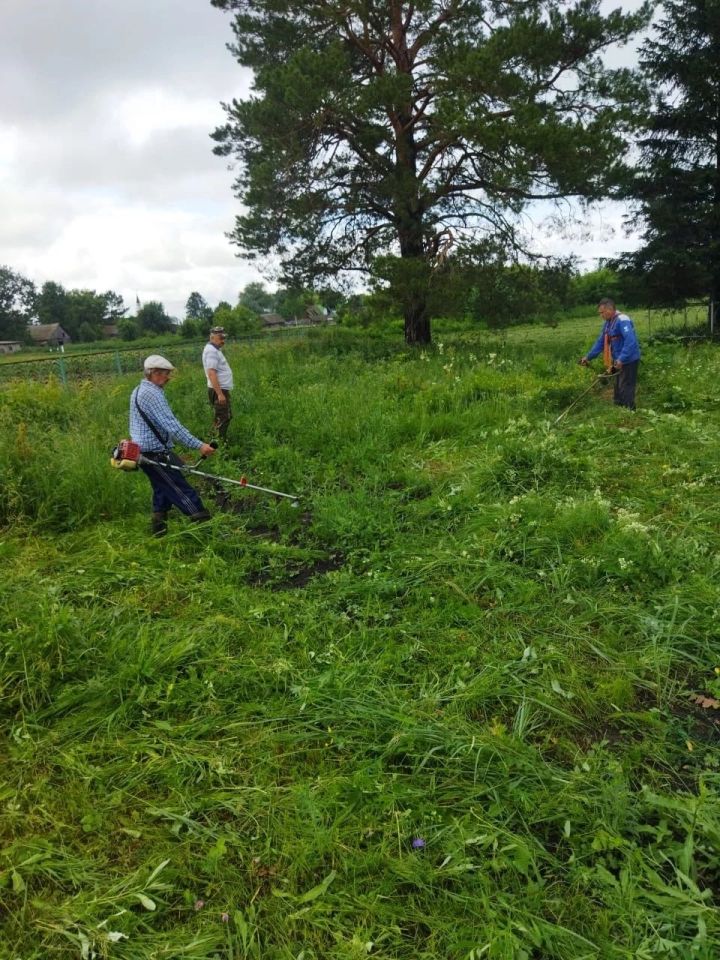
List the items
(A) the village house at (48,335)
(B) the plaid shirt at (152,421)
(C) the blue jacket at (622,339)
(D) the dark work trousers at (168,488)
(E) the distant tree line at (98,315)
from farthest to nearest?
(A) the village house at (48,335) < (E) the distant tree line at (98,315) < (C) the blue jacket at (622,339) < (D) the dark work trousers at (168,488) < (B) the plaid shirt at (152,421)

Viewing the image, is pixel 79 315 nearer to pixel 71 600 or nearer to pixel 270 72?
pixel 270 72

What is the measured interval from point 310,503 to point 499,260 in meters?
9.36

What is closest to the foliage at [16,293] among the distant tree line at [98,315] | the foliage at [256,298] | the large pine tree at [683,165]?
the distant tree line at [98,315]

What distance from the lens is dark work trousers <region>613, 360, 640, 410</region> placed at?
7.05m

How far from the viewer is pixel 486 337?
15.1 meters

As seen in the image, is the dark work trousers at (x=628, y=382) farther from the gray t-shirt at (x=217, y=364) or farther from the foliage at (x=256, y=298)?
the foliage at (x=256, y=298)

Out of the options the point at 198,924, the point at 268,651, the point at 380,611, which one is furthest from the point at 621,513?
the point at 198,924

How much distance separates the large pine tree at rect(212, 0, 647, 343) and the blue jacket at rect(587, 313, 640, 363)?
16.5 ft

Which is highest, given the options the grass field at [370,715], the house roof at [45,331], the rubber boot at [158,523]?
the house roof at [45,331]

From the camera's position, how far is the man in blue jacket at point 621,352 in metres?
6.96

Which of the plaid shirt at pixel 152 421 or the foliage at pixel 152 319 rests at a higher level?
the foliage at pixel 152 319

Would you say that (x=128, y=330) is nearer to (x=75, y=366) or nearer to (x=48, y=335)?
(x=48, y=335)

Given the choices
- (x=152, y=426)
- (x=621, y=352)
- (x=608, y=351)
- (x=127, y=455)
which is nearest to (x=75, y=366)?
(x=152, y=426)

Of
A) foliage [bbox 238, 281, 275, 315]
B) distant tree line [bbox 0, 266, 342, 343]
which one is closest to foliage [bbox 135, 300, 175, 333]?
distant tree line [bbox 0, 266, 342, 343]
